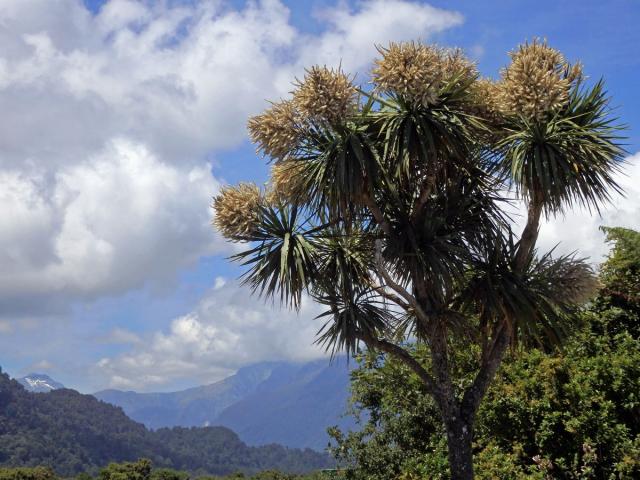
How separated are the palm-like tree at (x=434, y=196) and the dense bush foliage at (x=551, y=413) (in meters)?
2.95

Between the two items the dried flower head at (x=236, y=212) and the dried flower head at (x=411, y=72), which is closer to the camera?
the dried flower head at (x=411, y=72)

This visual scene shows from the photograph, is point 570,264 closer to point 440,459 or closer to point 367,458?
point 440,459

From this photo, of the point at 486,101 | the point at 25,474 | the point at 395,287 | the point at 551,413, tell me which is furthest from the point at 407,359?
the point at 25,474

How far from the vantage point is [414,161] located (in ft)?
29.5

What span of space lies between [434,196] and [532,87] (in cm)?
191

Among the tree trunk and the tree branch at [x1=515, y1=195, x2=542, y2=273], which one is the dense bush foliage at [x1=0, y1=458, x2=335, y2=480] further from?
the tree branch at [x1=515, y1=195, x2=542, y2=273]

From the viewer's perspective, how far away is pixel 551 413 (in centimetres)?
1325

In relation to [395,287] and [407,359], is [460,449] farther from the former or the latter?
[395,287]

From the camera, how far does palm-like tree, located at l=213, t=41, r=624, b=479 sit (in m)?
8.40

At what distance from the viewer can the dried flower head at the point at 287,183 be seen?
8898 millimetres

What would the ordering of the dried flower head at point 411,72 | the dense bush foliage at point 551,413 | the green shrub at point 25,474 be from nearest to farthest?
the dried flower head at point 411,72 < the dense bush foliage at point 551,413 < the green shrub at point 25,474

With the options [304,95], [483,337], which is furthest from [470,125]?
[483,337]

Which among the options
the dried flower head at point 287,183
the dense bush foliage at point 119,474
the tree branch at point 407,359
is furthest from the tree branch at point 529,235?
the dense bush foliage at point 119,474

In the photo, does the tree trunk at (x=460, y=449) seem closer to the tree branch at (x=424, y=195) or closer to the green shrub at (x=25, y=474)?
the tree branch at (x=424, y=195)
